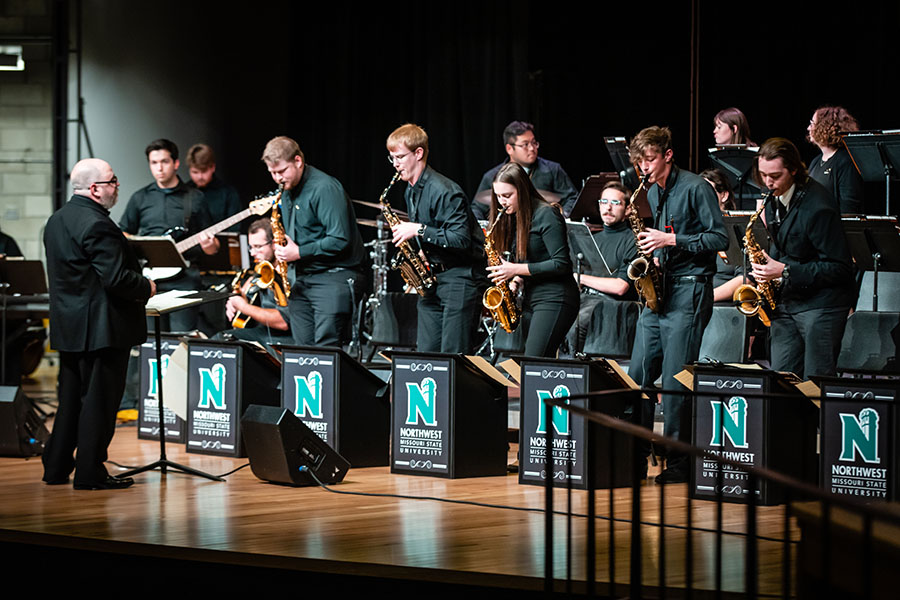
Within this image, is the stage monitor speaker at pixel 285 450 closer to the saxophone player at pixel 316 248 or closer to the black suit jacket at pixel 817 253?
the saxophone player at pixel 316 248

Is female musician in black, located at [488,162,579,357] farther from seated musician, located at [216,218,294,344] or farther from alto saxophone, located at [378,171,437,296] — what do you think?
seated musician, located at [216,218,294,344]

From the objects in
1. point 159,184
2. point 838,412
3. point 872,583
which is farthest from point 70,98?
point 872,583

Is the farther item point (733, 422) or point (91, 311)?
point (91, 311)

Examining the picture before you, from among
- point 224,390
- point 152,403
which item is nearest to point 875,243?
point 224,390

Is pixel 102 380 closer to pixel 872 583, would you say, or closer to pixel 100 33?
pixel 872 583

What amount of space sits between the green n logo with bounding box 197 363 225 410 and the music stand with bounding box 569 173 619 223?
262cm

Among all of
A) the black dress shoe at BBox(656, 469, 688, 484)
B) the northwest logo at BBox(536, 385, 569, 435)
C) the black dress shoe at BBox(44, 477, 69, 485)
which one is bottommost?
the black dress shoe at BBox(44, 477, 69, 485)

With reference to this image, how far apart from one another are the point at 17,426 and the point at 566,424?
307cm

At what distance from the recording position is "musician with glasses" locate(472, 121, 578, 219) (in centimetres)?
834

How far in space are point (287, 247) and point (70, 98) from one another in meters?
5.61

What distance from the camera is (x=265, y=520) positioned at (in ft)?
15.9

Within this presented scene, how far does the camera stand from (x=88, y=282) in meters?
5.39

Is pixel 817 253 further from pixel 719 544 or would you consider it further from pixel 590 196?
pixel 719 544

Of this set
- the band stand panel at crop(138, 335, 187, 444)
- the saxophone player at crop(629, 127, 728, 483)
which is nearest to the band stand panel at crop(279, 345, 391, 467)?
the band stand panel at crop(138, 335, 187, 444)
